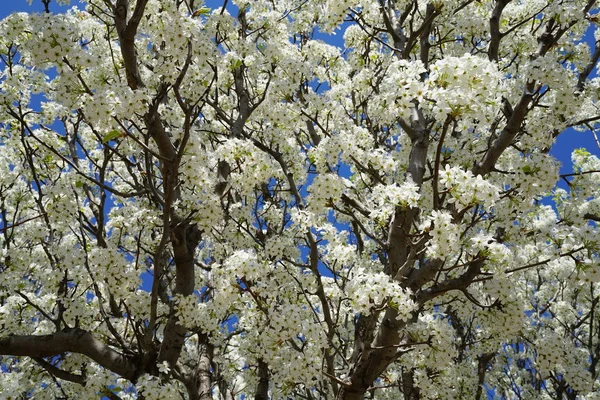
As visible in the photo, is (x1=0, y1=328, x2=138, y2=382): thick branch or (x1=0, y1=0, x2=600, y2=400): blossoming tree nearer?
(x1=0, y1=0, x2=600, y2=400): blossoming tree

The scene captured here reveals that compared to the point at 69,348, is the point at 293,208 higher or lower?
higher

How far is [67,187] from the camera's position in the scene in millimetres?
6230

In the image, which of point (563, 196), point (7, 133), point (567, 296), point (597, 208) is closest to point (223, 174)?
point (7, 133)

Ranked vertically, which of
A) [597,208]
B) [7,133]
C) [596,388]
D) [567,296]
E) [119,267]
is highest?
[7,133]

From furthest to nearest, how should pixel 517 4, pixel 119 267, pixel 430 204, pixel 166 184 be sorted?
pixel 517 4
pixel 430 204
pixel 119 267
pixel 166 184

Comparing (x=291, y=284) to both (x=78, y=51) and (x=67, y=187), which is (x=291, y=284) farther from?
(x=78, y=51)

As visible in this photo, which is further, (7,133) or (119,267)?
(7,133)

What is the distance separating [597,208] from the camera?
7484 mm

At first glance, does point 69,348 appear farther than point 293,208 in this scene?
No

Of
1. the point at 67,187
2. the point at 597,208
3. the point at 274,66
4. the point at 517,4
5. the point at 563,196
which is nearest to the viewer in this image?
the point at 67,187

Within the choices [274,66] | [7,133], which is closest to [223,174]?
[274,66]

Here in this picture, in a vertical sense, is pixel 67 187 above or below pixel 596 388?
above

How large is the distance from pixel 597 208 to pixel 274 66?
524 centimetres

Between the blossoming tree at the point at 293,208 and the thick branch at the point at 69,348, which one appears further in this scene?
the thick branch at the point at 69,348
